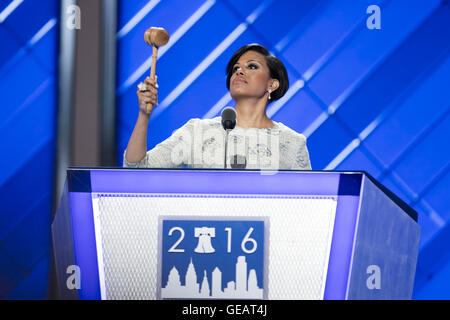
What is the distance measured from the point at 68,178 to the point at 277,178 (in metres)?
0.42

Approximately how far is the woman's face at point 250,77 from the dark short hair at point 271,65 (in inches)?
0.6

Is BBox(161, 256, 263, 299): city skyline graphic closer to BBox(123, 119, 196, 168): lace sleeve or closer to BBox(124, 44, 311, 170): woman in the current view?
BBox(124, 44, 311, 170): woman

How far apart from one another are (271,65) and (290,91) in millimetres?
449

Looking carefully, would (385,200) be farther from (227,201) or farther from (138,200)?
(138,200)

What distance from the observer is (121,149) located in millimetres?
2547

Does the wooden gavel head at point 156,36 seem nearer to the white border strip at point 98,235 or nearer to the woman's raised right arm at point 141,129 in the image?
the woman's raised right arm at point 141,129

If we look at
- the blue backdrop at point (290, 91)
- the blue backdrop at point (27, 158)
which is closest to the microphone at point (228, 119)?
the blue backdrop at point (290, 91)

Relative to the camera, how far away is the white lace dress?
69.9 inches

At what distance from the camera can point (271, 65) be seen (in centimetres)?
213

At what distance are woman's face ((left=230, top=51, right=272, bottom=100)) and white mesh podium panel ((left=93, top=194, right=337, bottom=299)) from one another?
3.47 feet

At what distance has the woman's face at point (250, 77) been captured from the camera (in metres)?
2.03

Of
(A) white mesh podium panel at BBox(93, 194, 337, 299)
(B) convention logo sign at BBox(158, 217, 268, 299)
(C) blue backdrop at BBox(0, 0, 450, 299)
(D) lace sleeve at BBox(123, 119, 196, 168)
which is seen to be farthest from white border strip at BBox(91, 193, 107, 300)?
(C) blue backdrop at BBox(0, 0, 450, 299)
